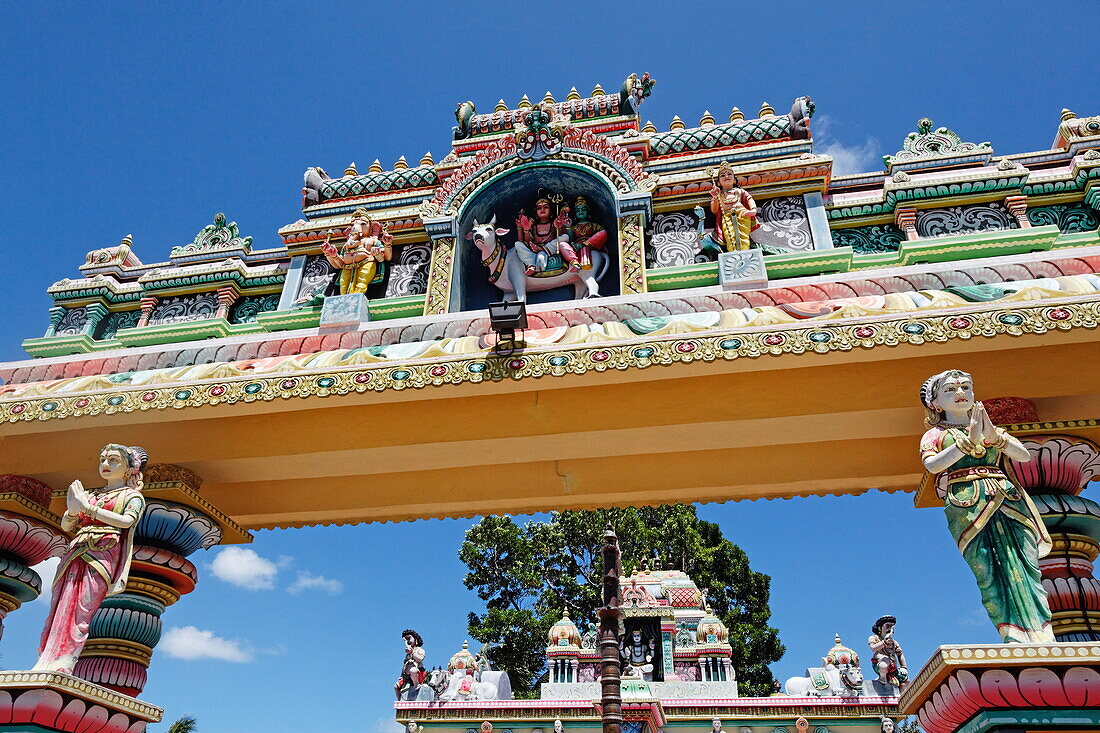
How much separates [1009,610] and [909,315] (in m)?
1.85

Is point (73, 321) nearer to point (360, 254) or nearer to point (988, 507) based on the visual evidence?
point (360, 254)

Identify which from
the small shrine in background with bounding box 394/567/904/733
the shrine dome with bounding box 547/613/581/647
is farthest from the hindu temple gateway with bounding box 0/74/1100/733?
the shrine dome with bounding box 547/613/581/647

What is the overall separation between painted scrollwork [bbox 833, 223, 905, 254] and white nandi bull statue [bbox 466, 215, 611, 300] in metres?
2.16

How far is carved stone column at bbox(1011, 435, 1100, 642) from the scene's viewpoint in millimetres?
4938

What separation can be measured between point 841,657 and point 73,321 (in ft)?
42.8

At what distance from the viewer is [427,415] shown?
6.04 meters

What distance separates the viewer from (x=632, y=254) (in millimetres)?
6914

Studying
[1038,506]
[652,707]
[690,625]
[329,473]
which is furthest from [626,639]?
[1038,506]

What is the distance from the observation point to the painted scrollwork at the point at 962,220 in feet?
22.2

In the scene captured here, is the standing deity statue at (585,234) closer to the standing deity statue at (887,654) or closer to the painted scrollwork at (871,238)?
the painted scrollwork at (871,238)

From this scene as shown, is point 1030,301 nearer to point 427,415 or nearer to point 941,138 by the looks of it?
point 941,138

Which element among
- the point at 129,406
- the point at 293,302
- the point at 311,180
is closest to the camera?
the point at 129,406

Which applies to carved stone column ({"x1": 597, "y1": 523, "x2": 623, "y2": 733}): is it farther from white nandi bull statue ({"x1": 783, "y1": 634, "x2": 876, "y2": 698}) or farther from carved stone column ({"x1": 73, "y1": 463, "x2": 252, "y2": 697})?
white nandi bull statue ({"x1": 783, "y1": 634, "x2": 876, "y2": 698})

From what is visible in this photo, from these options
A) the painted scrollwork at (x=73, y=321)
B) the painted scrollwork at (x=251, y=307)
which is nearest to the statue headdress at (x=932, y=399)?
the painted scrollwork at (x=251, y=307)
